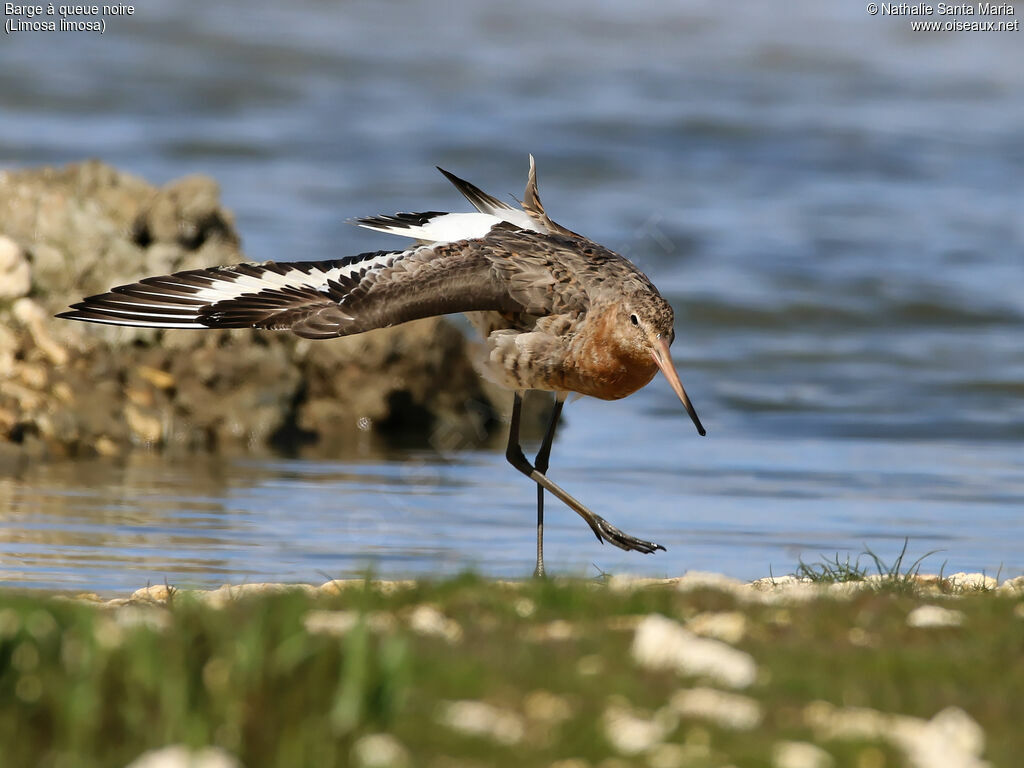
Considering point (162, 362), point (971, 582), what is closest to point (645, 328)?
point (971, 582)

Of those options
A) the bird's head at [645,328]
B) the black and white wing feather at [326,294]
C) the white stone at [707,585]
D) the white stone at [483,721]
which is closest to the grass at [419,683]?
the white stone at [483,721]

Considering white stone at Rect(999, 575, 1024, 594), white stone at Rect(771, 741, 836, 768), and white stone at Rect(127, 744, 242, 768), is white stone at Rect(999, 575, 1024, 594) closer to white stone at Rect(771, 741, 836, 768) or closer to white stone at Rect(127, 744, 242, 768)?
white stone at Rect(771, 741, 836, 768)

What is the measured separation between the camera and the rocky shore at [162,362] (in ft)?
32.4

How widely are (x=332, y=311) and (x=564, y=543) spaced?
211cm

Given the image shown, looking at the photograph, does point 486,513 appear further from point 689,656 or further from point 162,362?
point 689,656

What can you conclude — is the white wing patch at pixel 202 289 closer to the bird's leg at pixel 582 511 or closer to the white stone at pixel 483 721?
the bird's leg at pixel 582 511

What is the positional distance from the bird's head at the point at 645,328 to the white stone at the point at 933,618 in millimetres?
2325

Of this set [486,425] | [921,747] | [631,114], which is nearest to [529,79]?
[631,114]

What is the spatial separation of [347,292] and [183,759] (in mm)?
4117

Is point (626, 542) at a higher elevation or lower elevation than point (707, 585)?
lower

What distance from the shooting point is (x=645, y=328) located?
6.97 meters

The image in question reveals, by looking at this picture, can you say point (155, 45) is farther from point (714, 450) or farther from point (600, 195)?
point (714, 450)

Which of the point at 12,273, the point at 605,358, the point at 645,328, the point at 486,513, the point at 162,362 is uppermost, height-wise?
the point at 12,273

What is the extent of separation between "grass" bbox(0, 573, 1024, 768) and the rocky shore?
19.0 ft
